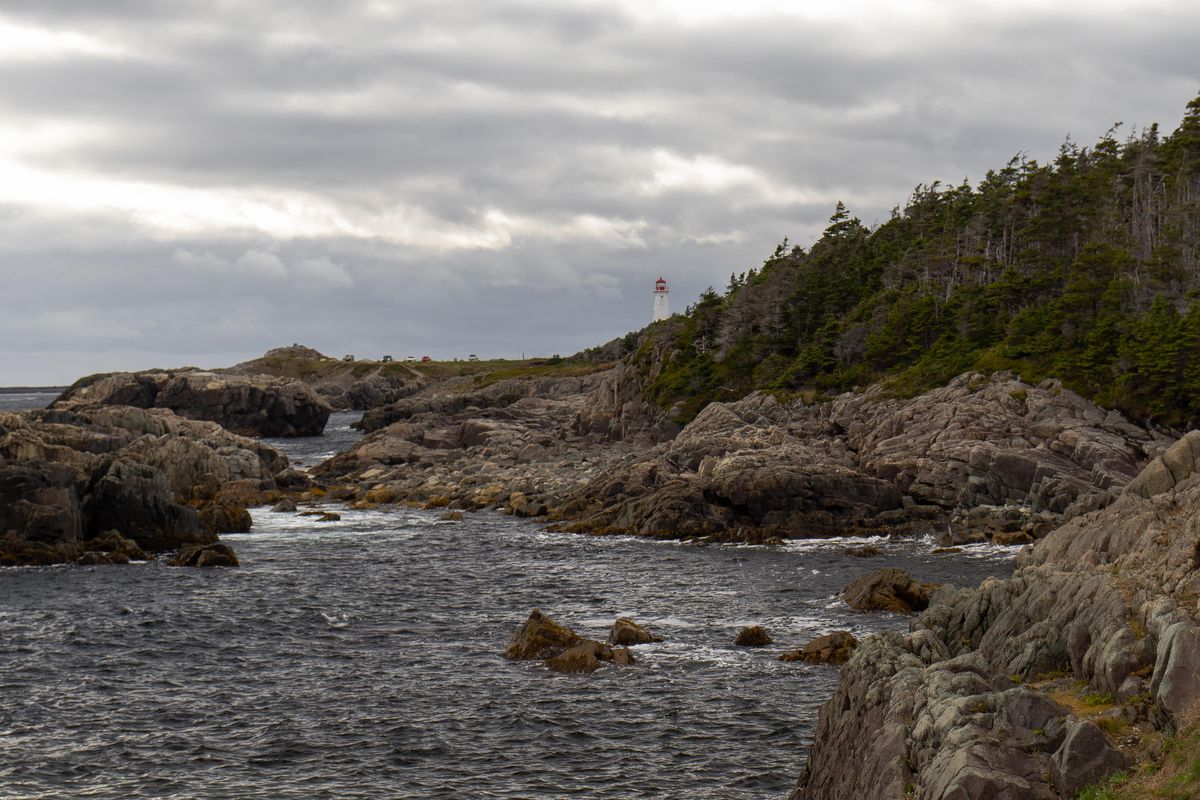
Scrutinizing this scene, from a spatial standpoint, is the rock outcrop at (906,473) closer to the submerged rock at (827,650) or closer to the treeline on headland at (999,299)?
the treeline on headland at (999,299)

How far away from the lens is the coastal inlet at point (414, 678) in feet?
105

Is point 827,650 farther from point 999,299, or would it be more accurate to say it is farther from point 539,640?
point 999,299

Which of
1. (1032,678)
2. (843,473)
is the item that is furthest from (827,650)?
(843,473)

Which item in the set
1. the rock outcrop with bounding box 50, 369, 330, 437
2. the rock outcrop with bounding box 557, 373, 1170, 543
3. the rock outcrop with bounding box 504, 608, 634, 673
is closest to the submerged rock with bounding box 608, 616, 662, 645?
the rock outcrop with bounding box 504, 608, 634, 673

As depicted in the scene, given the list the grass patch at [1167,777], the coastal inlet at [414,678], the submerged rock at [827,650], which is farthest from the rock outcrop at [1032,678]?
the submerged rock at [827,650]

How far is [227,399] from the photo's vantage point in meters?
185

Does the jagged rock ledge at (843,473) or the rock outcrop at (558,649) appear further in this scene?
the jagged rock ledge at (843,473)

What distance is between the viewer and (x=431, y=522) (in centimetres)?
9119

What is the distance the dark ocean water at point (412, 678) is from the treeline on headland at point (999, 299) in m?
34.8

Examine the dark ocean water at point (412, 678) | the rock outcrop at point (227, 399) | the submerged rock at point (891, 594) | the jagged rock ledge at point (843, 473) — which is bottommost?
the dark ocean water at point (412, 678)

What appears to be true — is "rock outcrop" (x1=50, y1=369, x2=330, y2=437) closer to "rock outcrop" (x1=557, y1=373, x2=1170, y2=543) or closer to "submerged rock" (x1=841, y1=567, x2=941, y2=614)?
"rock outcrop" (x1=557, y1=373, x2=1170, y2=543)

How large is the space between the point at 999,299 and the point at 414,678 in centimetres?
8558

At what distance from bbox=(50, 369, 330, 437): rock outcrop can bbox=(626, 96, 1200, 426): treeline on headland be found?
70.3 metres

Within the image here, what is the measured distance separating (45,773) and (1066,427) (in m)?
72.2
